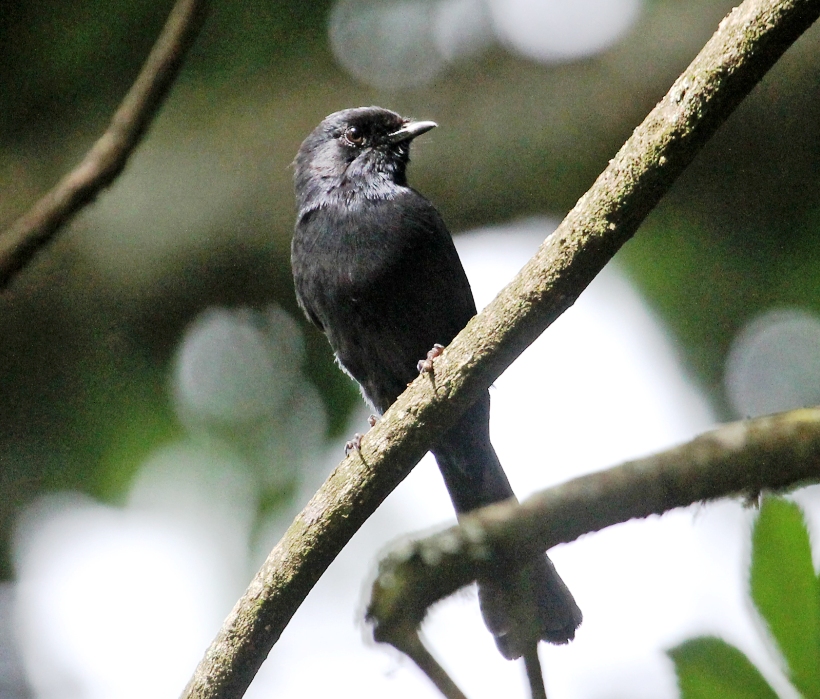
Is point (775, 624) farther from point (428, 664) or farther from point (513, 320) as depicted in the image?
point (513, 320)

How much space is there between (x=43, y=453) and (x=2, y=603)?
1.17 m

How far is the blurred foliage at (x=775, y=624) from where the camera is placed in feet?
3.84

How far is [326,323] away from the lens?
4086 mm

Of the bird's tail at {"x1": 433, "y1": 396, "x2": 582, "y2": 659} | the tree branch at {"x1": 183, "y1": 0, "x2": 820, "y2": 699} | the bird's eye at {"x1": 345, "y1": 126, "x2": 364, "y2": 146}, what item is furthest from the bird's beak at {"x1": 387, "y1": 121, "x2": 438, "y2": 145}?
the tree branch at {"x1": 183, "y1": 0, "x2": 820, "y2": 699}

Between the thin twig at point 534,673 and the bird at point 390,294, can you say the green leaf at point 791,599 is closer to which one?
the thin twig at point 534,673

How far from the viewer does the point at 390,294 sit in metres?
3.88

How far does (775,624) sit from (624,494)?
0.78 ft

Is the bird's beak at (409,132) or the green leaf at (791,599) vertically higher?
the bird's beak at (409,132)

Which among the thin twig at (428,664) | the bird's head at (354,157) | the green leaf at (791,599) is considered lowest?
the thin twig at (428,664)

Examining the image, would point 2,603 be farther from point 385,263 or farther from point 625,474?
point 625,474

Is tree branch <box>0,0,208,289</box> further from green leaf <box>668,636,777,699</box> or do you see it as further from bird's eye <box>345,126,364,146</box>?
bird's eye <box>345,126,364,146</box>

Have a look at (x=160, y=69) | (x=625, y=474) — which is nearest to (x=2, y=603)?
(x=160, y=69)

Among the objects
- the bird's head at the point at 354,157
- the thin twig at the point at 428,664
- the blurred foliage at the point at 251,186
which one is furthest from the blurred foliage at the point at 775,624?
the blurred foliage at the point at 251,186

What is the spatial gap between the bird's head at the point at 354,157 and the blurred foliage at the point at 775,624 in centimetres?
313
